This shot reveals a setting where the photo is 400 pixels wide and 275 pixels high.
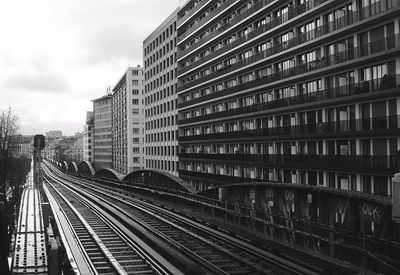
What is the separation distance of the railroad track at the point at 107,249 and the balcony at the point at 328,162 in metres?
17.2

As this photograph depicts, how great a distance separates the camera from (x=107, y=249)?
24609 millimetres

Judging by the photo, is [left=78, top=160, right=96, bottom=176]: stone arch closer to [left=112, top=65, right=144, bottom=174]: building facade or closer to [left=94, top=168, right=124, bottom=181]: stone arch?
[left=112, top=65, right=144, bottom=174]: building facade

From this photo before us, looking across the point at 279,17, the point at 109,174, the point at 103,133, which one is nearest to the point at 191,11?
the point at 279,17

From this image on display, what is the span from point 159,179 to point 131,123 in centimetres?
7634

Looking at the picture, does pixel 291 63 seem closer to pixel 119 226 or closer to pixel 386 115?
pixel 386 115

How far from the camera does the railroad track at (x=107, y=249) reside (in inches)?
803

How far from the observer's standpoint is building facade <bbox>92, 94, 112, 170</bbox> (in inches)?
6913

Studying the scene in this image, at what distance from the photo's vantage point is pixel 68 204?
50.0 meters

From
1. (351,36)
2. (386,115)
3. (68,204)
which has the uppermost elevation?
(351,36)

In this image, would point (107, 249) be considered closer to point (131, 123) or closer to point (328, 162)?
point (328, 162)

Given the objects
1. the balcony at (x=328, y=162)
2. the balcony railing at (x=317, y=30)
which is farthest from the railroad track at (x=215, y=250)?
the balcony railing at (x=317, y=30)

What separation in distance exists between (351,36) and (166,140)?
54256 mm

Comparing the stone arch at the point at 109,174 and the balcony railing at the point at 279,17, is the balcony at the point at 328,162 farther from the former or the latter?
the stone arch at the point at 109,174

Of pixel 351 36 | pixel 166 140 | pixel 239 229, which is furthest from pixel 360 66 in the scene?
pixel 166 140
